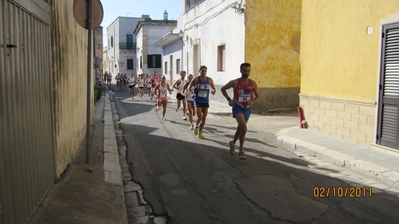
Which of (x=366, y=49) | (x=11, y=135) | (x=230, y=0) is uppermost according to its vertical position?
(x=230, y=0)

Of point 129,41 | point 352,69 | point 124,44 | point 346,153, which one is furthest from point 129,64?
point 346,153

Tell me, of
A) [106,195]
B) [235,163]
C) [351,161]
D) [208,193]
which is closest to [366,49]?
[351,161]

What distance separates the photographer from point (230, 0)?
16.8 metres

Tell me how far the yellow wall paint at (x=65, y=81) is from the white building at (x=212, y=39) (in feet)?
31.2

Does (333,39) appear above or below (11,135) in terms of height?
above

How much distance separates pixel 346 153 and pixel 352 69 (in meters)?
2.11

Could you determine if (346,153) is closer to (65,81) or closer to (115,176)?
(115,176)

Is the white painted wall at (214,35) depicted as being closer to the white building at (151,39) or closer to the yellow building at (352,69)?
the yellow building at (352,69)

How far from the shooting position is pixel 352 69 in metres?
8.23

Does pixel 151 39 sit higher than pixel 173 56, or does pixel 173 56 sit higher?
pixel 151 39

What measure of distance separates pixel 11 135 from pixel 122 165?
3.60 m

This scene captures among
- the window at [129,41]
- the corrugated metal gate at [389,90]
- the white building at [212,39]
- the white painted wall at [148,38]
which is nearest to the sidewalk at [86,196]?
the corrugated metal gate at [389,90]

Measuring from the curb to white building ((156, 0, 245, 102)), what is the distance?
7745mm

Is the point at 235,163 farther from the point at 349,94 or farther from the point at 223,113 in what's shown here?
the point at 223,113
